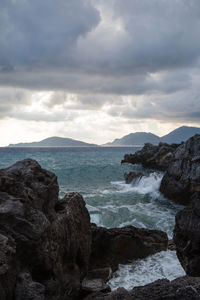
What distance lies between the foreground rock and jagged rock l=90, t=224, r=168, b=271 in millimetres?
5735

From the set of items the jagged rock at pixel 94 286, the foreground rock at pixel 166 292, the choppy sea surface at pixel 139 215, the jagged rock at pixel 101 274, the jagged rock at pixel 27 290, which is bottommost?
the choppy sea surface at pixel 139 215

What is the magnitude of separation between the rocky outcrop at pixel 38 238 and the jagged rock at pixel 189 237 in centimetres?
304

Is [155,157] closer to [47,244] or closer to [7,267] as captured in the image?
[47,244]

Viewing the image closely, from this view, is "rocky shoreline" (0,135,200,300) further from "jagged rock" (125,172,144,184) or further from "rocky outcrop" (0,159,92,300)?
"jagged rock" (125,172,144,184)

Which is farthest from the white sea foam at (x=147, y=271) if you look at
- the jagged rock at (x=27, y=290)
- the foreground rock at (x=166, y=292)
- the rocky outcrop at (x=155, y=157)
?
the rocky outcrop at (x=155, y=157)

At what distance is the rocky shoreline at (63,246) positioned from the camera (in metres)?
5.54

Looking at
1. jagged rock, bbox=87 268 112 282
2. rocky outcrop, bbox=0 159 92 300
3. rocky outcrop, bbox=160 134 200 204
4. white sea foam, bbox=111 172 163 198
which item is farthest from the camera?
white sea foam, bbox=111 172 163 198

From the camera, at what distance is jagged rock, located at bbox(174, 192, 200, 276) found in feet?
24.9

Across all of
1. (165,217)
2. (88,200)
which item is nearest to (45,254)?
(165,217)

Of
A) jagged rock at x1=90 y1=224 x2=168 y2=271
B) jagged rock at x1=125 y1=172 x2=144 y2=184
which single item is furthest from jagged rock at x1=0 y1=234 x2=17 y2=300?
jagged rock at x1=125 y1=172 x2=144 y2=184

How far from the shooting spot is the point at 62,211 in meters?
8.83

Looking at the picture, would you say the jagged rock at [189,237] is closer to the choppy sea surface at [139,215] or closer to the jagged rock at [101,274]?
the choppy sea surface at [139,215]

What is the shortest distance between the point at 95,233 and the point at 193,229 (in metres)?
4.47

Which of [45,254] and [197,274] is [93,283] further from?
[197,274]
